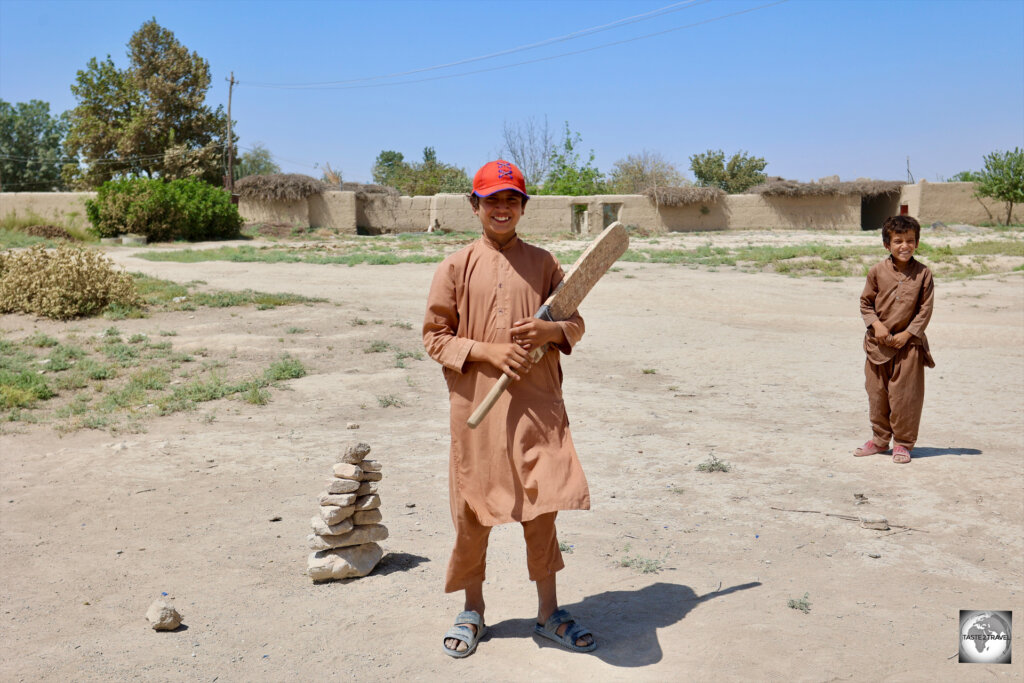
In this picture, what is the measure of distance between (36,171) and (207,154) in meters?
17.5

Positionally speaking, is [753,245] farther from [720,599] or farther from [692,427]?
[720,599]

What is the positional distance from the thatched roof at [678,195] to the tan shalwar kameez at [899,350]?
71.0ft

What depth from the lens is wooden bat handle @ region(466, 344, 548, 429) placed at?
2.77m

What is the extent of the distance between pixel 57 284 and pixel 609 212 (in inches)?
733

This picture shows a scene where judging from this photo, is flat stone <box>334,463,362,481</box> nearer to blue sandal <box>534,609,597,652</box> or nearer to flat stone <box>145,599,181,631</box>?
flat stone <box>145,599,181,631</box>

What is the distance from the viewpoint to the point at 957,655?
3027mm

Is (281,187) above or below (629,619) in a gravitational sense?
above

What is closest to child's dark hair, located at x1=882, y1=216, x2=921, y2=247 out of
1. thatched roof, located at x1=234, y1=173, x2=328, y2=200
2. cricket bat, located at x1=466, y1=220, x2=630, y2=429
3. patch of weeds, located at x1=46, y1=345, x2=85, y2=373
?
cricket bat, located at x1=466, y1=220, x2=630, y2=429

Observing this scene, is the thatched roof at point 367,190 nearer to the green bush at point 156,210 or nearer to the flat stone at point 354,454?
the green bush at point 156,210

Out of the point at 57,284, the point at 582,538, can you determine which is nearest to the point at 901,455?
the point at 582,538

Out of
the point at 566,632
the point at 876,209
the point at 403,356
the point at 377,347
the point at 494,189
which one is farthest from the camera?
the point at 876,209

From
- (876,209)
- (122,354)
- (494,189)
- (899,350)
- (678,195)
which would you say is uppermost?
(678,195)

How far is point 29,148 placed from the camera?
4950 cm

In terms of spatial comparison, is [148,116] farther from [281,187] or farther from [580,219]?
[580,219]
